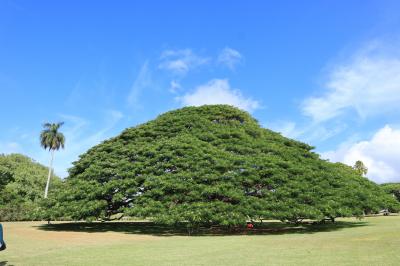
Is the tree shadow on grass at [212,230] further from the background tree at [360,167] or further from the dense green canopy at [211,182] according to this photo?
the background tree at [360,167]

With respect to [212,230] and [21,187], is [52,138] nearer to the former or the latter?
[21,187]

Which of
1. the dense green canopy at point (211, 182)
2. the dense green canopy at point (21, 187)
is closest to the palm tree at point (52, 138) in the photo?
the dense green canopy at point (21, 187)

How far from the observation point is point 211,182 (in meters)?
21.5

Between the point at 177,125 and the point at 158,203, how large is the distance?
1016cm

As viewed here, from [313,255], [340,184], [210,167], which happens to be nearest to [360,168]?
[340,184]

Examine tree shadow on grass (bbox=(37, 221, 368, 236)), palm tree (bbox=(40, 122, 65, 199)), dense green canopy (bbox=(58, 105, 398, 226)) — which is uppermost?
palm tree (bbox=(40, 122, 65, 199))

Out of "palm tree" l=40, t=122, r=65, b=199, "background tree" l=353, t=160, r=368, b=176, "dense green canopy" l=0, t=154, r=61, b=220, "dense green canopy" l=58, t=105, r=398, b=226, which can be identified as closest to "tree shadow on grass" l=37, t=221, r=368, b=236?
"dense green canopy" l=58, t=105, r=398, b=226

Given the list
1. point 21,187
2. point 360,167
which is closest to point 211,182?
point 21,187

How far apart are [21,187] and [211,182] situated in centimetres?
3940

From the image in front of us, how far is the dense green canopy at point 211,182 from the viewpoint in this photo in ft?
66.4

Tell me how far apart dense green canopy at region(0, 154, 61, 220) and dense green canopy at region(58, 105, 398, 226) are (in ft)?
16.9

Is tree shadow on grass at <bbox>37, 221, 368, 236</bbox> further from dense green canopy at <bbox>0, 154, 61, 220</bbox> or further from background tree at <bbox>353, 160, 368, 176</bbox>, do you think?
background tree at <bbox>353, 160, 368, 176</bbox>

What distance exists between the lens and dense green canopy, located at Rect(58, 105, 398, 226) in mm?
20234

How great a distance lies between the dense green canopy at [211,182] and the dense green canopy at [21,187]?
5157 mm
